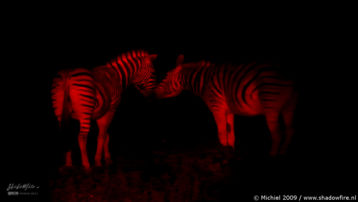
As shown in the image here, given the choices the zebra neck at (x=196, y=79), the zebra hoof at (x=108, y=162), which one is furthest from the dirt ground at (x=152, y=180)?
the zebra neck at (x=196, y=79)

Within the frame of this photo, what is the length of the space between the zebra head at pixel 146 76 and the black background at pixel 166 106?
5.38 feet

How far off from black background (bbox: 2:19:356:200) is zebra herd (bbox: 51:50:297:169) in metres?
0.37

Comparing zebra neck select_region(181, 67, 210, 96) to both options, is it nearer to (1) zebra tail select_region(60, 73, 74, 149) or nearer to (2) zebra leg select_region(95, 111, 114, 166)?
(2) zebra leg select_region(95, 111, 114, 166)

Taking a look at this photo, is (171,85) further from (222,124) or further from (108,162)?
(108,162)

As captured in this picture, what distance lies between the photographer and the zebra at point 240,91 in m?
5.15

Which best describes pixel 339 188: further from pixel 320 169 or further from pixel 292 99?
pixel 292 99

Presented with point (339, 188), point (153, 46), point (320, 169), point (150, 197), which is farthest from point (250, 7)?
point (150, 197)

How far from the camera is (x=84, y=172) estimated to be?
5.66m

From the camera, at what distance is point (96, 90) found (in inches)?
221

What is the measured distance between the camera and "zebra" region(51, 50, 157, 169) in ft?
17.3

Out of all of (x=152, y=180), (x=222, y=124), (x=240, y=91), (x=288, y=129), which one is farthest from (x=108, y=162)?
A: (x=288, y=129)

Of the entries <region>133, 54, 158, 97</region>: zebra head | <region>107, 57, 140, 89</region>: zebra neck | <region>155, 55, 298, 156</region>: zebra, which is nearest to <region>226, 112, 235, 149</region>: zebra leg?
<region>155, 55, 298, 156</region>: zebra

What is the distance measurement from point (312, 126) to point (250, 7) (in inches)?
152

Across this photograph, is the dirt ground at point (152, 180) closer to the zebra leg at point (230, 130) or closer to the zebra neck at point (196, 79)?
the zebra leg at point (230, 130)
